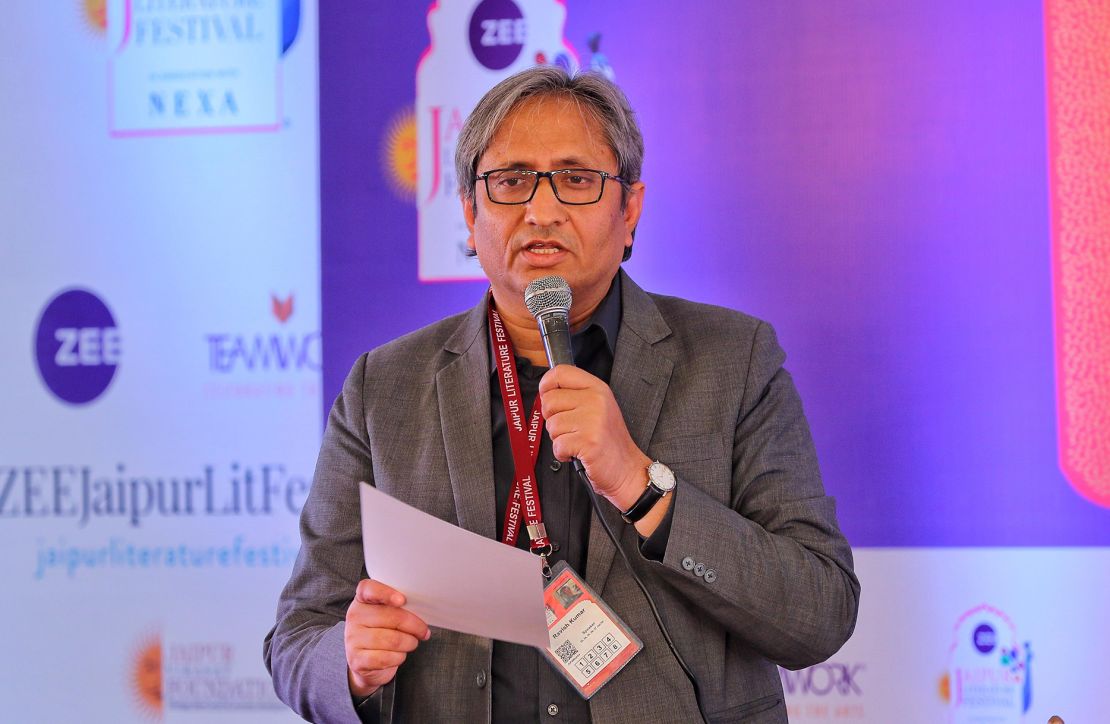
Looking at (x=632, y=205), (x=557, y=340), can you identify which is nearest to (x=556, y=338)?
(x=557, y=340)

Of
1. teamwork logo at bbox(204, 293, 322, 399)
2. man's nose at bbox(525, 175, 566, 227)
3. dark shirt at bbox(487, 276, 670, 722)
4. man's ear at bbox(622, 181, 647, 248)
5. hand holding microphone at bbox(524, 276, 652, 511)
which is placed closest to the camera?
hand holding microphone at bbox(524, 276, 652, 511)

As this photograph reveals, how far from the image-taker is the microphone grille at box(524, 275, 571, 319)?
1851mm

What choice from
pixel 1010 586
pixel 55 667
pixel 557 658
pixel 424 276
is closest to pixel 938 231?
pixel 1010 586

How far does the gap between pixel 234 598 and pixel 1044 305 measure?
7.92ft

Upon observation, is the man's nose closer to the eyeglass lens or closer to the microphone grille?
the eyeglass lens

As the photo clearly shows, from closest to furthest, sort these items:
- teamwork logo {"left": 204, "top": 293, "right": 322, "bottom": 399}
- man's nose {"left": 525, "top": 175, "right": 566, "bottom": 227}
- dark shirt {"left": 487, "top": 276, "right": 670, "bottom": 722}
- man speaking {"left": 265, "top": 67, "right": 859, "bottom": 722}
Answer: man speaking {"left": 265, "top": 67, "right": 859, "bottom": 722}, dark shirt {"left": 487, "top": 276, "right": 670, "bottom": 722}, man's nose {"left": 525, "top": 175, "right": 566, "bottom": 227}, teamwork logo {"left": 204, "top": 293, "right": 322, "bottom": 399}

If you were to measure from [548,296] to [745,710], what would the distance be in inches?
32.0

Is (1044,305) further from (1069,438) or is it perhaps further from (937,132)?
(937,132)

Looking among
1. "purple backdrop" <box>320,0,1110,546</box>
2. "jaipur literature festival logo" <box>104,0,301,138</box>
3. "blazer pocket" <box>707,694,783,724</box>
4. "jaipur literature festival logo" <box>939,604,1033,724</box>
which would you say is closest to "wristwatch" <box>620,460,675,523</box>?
"blazer pocket" <box>707,694,783,724</box>

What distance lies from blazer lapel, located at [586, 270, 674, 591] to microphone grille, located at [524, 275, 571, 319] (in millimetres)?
233

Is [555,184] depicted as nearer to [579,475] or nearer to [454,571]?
[579,475]

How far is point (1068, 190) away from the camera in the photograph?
2.81 meters

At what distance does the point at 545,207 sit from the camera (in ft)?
6.58

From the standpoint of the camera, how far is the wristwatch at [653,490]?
5.80 ft
